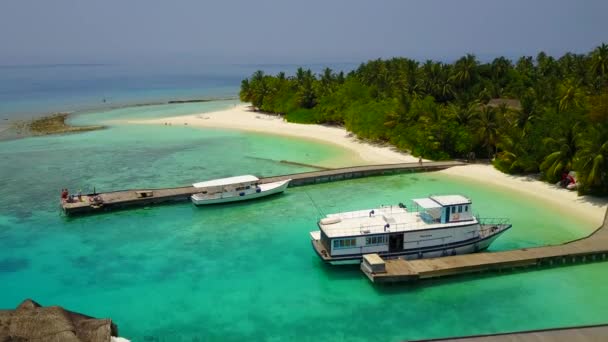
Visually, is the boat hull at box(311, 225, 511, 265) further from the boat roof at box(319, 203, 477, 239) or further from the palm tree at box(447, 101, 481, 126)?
the palm tree at box(447, 101, 481, 126)

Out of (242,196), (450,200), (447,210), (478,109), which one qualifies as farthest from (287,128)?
(447,210)

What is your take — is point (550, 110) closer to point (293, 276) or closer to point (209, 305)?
point (293, 276)

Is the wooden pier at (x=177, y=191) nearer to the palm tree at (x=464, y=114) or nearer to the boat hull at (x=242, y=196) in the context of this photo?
the boat hull at (x=242, y=196)

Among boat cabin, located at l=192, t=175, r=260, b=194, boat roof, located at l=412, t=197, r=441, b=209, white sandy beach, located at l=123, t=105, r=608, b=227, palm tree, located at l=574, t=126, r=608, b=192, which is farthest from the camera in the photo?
boat cabin, located at l=192, t=175, r=260, b=194

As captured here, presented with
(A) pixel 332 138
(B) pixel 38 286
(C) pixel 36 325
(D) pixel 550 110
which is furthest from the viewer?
(A) pixel 332 138

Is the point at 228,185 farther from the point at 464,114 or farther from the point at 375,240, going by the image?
the point at 464,114

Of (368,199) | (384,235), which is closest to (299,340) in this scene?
(384,235)

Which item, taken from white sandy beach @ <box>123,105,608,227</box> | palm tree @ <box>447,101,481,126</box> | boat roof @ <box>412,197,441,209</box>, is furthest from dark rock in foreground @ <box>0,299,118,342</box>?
palm tree @ <box>447,101,481,126</box>
